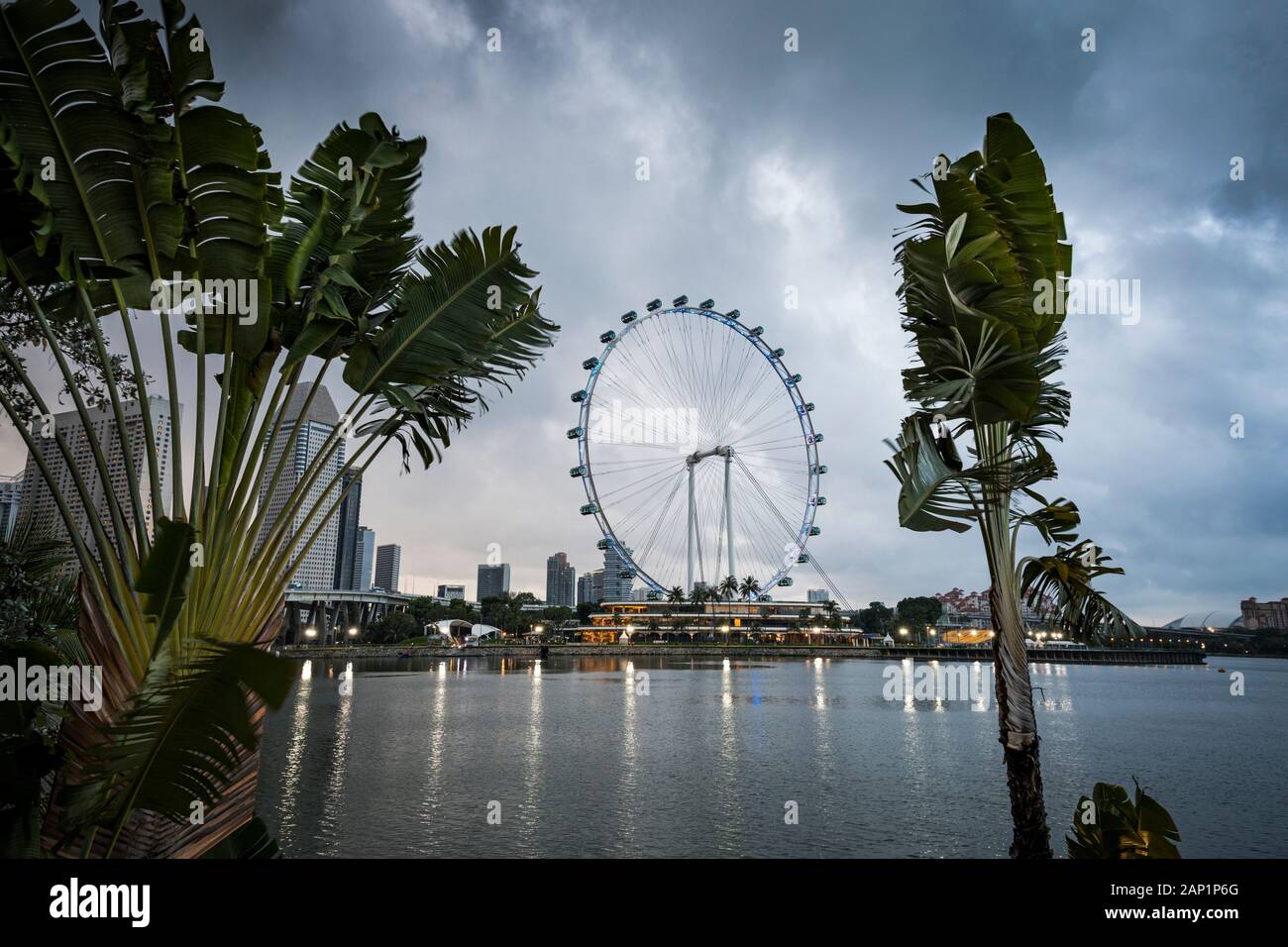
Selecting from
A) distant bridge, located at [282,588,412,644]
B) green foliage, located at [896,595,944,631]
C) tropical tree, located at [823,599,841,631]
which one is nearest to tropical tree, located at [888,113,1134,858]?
distant bridge, located at [282,588,412,644]

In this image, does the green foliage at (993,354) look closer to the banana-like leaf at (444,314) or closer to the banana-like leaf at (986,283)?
the banana-like leaf at (986,283)

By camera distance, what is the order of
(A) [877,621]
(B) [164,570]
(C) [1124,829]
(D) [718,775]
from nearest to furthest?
1. (B) [164,570]
2. (C) [1124,829]
3. (D) [718,775]
4. (A) [877,621]

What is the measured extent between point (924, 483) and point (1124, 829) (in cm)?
279

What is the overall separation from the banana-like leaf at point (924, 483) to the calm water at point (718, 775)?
9732 mm

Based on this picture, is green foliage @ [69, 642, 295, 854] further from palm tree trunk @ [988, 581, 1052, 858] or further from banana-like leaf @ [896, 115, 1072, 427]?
palm tree trunk @ [988, 581, 1052, 858]

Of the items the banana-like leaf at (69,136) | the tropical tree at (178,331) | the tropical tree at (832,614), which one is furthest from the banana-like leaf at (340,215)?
the tropical tree at (832,614)

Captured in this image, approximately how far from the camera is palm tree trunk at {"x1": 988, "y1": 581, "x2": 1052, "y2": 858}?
212 inches

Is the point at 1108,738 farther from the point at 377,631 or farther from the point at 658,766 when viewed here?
the point at 377,631

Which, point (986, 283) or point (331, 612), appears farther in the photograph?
point (331, 612)

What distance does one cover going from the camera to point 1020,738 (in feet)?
17.7

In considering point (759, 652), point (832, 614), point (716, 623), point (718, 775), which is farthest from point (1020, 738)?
point (832, 614)

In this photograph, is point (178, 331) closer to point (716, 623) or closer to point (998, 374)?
point (998, 374)

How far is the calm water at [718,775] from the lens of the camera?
14047 millimetres

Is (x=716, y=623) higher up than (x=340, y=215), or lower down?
lower down
